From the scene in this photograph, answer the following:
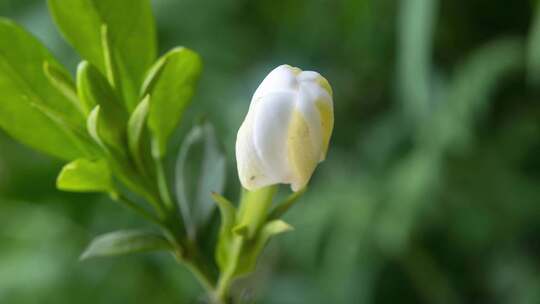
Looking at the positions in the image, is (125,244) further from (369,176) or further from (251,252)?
(369,176)

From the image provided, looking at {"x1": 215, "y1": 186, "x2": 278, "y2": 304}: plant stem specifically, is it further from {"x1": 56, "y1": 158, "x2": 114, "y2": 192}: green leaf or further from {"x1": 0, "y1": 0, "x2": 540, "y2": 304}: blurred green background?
{"x1": 0, "y1": 0, "x2": 540, "y2": 304}: blurred green background

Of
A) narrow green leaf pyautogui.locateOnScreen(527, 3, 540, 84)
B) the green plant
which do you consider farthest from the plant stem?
narrow green leaf pyautogui.locateOnScreen(527, 3, 540, 84)

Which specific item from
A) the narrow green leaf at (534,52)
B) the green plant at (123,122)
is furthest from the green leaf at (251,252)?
the narrow green leaf at (534,52)

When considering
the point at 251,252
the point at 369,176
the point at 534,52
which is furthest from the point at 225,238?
the point at 369,176

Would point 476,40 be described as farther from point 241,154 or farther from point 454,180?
point 241,154

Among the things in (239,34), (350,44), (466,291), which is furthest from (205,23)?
(466,291)
